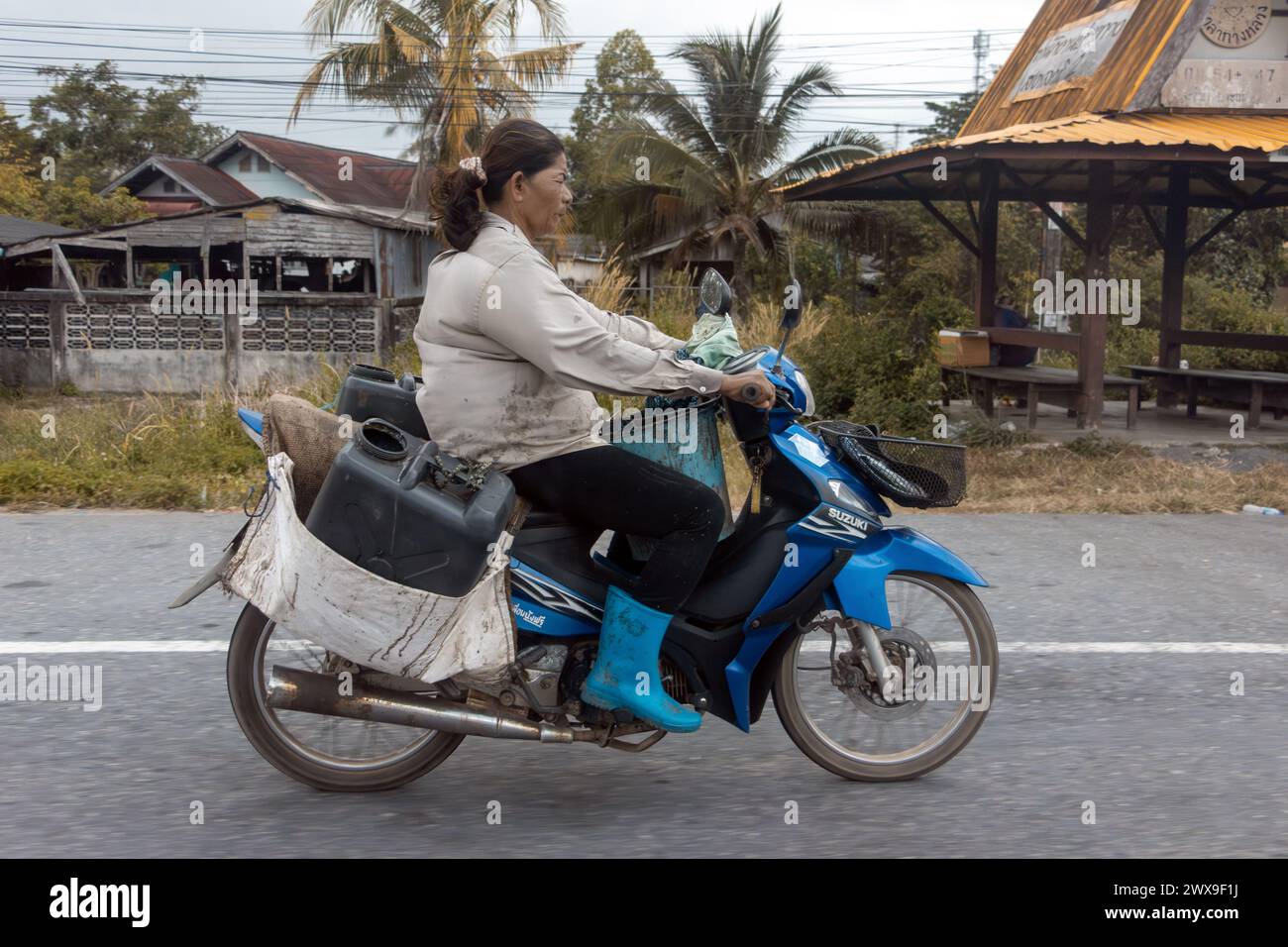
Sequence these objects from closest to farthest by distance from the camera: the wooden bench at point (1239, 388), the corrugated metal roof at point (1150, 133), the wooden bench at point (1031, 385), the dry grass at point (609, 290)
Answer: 1. the corrugated metal roof at point (1150, 133)
2. the dry grass at point (609, 290)
3. the wooden bench at point (1031, 385)
4. the wooden bench at point (1239, 388)

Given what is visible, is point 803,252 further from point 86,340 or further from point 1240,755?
point 1240,755

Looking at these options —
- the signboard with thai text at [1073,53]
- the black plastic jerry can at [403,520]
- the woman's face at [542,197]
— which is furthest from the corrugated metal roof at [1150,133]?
the black plastic jerry can at [403,520]

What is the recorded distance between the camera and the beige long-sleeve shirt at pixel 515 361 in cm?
312

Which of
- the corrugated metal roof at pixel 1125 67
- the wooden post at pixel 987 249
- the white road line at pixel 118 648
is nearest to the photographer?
the white road line at pixel 118 648

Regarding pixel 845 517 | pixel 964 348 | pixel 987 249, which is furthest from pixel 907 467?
pixel 987 249

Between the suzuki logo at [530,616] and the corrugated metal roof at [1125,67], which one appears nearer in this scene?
the suzuki logo at [530,616]

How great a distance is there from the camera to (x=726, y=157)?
1016 inches

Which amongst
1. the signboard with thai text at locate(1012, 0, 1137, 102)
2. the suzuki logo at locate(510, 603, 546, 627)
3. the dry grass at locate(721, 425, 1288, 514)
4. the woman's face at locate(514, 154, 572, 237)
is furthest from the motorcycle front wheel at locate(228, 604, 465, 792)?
the signboard with thai text at locate(1012, 0, 1137, 102)

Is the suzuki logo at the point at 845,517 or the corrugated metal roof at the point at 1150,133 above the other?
the corrugated metal roof at the point at 1150,133

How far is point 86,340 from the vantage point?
23.1 metres

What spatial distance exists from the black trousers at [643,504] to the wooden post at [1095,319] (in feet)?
30.1

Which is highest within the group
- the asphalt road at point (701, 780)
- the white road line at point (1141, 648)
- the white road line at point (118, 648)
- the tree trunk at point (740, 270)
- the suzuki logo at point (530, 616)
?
the tree trunk at point (740, 270)

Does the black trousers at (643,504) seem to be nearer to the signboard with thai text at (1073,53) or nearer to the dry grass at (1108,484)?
the dry grass at (1108,484)
